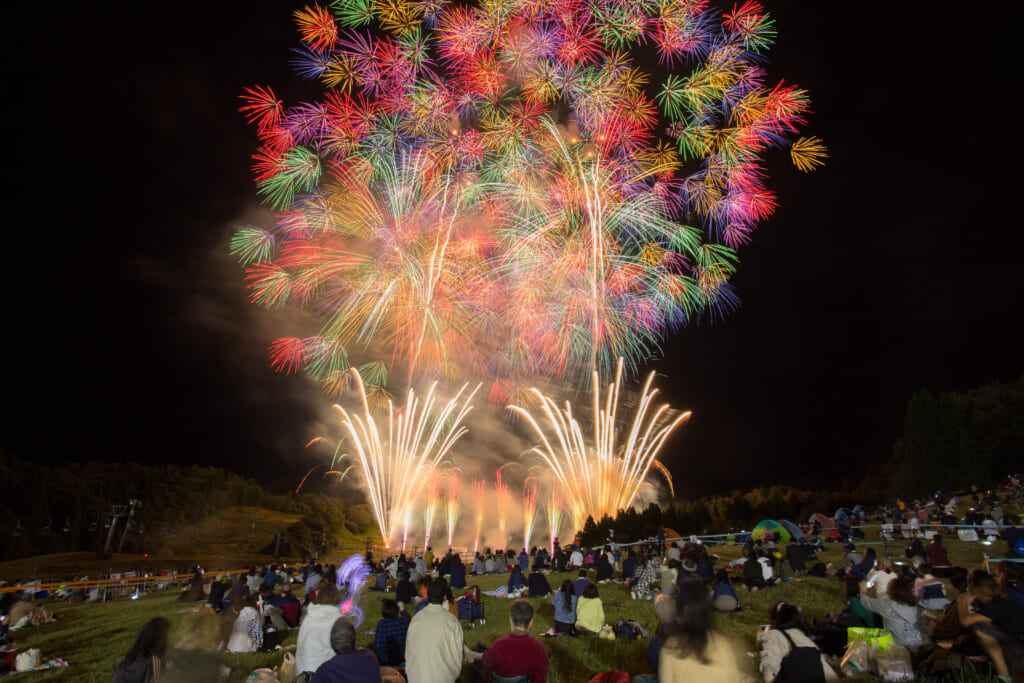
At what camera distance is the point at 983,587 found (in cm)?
711

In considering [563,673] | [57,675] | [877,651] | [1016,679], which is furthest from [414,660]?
[57,675]

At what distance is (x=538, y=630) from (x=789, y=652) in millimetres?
6744

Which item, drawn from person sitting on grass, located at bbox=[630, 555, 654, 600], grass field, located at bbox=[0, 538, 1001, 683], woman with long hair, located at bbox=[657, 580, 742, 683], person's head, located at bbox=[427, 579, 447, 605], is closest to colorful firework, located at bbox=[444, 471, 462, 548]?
grass field, located at bbox=[0, 538, 1001, 683]

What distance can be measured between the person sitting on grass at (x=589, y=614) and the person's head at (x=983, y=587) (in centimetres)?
560

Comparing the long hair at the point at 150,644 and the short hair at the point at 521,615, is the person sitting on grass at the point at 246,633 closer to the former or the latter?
the long hair at the point at 150,644

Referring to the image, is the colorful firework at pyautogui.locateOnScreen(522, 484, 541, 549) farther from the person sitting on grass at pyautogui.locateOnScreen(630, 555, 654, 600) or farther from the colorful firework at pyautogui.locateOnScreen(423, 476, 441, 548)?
the person sitting on grass at pyautogui.locateOnScreen(630, 555, 654, 600)

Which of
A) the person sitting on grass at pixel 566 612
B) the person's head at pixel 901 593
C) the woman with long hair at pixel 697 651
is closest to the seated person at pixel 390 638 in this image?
the person sitting on grass at pixel 566 612

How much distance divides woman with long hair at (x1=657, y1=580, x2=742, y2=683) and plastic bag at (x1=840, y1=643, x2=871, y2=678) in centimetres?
415

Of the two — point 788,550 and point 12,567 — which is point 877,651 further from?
point 12,567

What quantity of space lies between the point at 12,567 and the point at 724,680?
65.9m

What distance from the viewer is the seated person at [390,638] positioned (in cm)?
745

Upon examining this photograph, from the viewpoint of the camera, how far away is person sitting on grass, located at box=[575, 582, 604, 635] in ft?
33.2

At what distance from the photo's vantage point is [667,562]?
1572 cm

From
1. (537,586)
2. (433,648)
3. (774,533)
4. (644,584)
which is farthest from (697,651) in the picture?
(774,533)
